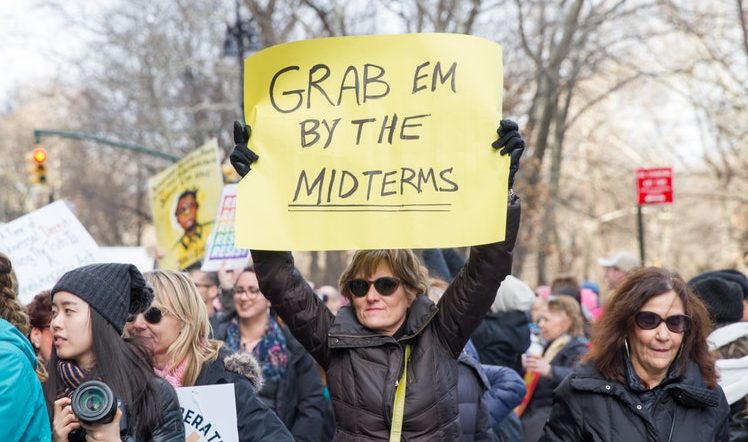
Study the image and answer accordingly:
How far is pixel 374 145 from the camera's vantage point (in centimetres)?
389

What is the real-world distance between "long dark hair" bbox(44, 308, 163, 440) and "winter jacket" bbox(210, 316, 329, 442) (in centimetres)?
219

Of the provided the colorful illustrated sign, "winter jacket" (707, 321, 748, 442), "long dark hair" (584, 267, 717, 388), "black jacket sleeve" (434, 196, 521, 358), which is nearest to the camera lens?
"black jacket sleeve" (434, 196, 521, 358)

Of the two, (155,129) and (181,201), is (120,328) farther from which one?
(155,129)

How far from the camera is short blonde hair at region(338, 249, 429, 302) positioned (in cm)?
403

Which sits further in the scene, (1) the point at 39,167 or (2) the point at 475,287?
(1) the point at 39,167

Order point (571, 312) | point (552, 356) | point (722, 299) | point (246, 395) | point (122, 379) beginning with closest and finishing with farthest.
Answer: point (122, 379)
point (246, 395)
point (722, 299)
point (552, 356)
point (571, 312)

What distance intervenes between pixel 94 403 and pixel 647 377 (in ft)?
6.77

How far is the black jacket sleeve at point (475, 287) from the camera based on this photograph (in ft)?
12.7

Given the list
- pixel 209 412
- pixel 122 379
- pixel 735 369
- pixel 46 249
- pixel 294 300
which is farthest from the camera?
pixel 46 249

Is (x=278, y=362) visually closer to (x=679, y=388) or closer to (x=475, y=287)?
(x=475, y=287)

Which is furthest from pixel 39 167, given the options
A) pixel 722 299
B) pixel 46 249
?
pixel 722 299

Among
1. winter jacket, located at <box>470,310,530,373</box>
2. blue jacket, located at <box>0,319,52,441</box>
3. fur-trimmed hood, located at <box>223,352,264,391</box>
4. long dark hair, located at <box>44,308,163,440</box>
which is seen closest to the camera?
blue jacket, located at <box>0,319,52,441</box>

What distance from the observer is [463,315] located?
3924mm

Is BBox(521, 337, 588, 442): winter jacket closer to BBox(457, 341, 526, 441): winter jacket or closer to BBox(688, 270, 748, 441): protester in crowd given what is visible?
BBox(688, 270, 748, 441): protester in crowd
